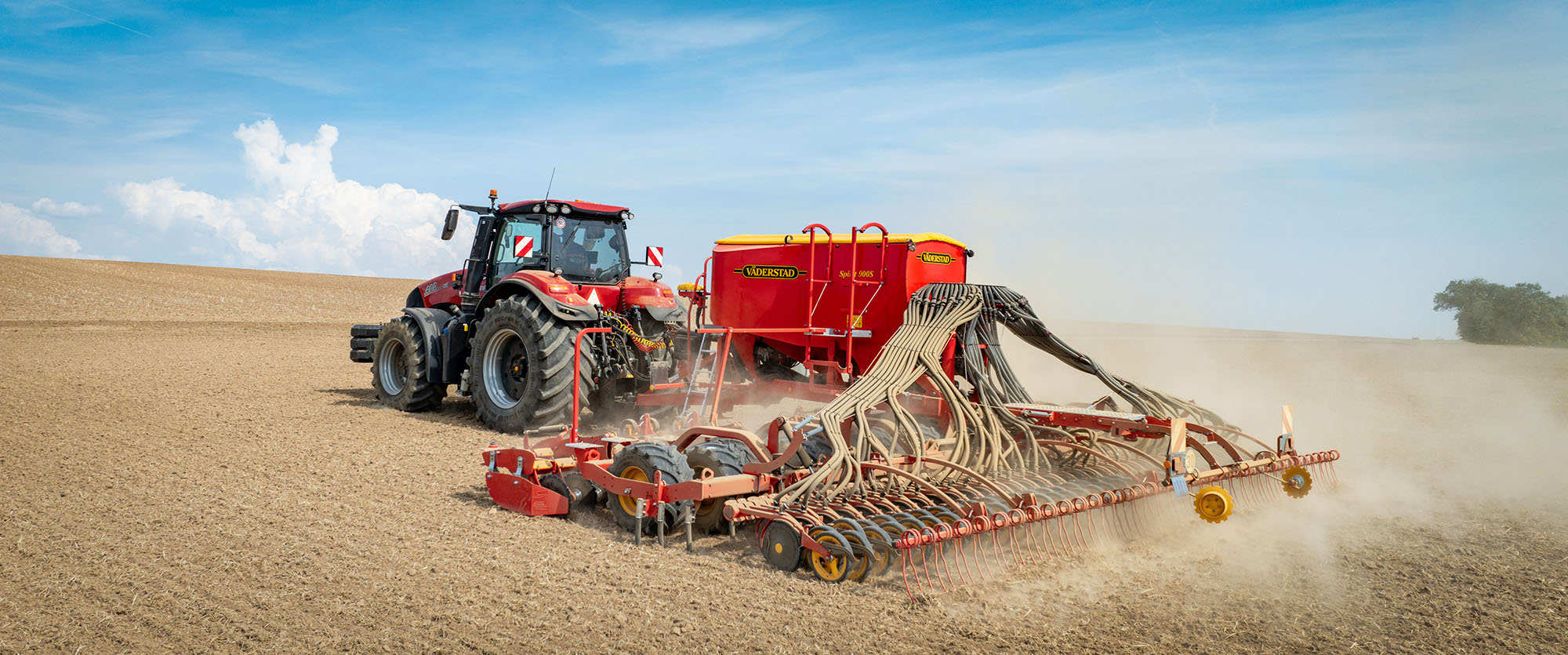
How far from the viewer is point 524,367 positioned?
25.3ft

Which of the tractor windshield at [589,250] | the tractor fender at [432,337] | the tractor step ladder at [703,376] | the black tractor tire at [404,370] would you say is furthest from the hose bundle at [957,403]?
the black tractor tire at [404,370]

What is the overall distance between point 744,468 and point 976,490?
1125 millimetres

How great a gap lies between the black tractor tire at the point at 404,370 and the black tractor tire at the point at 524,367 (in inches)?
38.0

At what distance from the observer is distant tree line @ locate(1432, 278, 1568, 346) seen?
22609 mm

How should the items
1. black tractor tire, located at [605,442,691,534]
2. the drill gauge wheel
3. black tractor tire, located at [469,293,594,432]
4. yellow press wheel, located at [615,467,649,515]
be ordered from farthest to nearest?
1. black tractor tire, located at [469,293,594,432]
2. yellow press wheel, located at [615,467,649,515]
3. black tractor tire, located at [605,442,691,534]
4. the drill gauge wheel

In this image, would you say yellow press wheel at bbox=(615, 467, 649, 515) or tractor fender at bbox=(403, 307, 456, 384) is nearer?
yellow press wheel at bbox=(615, 467, 649, 515)

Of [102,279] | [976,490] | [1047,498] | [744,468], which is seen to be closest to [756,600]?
[744,468]

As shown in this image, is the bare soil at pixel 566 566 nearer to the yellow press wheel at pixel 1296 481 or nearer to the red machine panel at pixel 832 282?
the yellow press wheel at pixel 1296 481

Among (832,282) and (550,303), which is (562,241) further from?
(832,282)

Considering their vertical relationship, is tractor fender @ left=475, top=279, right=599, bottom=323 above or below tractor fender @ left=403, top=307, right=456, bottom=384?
above

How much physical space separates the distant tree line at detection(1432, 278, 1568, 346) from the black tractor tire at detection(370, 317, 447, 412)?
2655 cm

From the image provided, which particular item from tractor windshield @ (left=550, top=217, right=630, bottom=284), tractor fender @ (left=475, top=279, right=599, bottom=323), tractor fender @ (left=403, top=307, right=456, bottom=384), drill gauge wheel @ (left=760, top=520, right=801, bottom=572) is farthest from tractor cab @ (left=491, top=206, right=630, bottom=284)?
drill gauge wheel @ (left=760, top=520, right=801, bottom=572)

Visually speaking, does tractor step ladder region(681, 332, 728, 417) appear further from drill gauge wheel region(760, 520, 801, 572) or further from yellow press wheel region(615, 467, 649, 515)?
drill gauge wheel region(760, 520, 801, 572)

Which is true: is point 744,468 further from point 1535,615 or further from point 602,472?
point 1535,615
